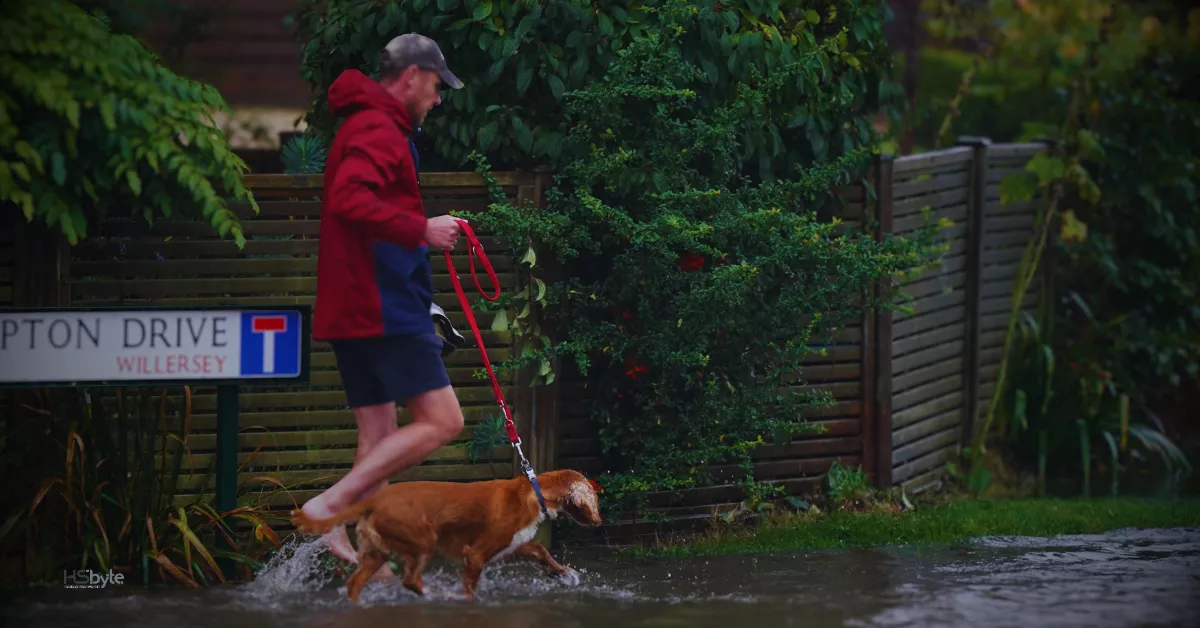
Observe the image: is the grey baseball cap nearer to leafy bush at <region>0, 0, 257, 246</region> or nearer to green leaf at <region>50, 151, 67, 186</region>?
leafy bush at <region>0, 0, 257, 246</region>

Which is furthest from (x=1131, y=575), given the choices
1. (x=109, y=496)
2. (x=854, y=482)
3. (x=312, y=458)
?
(x=109, y=496)

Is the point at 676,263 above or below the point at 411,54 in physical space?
below

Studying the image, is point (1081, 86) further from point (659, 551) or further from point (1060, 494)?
point (659, 551)

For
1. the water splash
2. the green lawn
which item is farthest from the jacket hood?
the green lawn

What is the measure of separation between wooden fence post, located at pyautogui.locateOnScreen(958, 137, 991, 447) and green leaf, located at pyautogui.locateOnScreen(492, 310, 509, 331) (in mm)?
3459

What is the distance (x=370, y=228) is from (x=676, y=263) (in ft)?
5.44

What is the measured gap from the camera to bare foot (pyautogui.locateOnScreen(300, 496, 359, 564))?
5.59 meters

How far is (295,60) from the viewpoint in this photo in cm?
1903

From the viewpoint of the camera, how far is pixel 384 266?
18.0 ft

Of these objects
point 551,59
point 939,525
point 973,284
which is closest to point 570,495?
point 551,59

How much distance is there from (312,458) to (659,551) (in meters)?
1.62

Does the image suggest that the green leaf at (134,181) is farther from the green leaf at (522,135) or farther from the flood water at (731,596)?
the green leaf at (522,135)

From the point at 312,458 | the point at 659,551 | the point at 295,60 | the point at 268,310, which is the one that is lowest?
the point at 659,551

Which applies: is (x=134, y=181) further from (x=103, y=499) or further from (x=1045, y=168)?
(x=1045, y=168)
